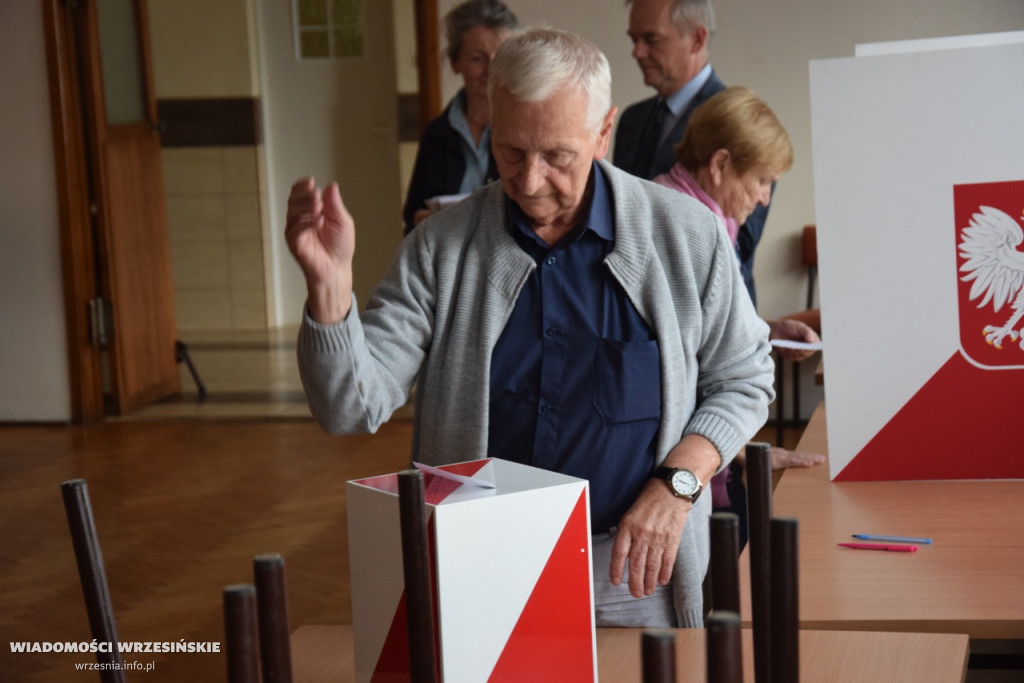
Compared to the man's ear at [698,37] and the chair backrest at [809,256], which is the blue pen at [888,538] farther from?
the chair backrest at [809,256]

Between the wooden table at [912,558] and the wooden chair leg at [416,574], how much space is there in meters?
0.79

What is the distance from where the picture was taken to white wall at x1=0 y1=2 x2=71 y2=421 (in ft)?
20.2

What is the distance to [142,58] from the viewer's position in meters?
6.64

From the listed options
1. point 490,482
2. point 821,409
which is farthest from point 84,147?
point 490,482

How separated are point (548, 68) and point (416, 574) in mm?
892

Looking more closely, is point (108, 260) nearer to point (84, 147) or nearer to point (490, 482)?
point (84, 147)

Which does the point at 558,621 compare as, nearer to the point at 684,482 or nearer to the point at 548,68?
the point at 684,482

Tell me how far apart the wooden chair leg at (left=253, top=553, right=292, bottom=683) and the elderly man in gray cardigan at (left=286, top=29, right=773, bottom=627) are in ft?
3.00

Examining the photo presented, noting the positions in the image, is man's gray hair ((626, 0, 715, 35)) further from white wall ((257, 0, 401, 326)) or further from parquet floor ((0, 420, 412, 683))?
white wall ((257, 0, 401, 326))

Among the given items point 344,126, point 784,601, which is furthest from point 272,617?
point 344,126

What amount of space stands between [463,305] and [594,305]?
0.60 feet

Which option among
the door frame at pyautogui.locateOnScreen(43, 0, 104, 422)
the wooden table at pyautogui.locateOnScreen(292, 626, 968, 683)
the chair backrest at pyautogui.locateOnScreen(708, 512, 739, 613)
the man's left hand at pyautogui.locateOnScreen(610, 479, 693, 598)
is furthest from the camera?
the door frame at pyautogui.locateOnScreen(43, 0, 104, 422)

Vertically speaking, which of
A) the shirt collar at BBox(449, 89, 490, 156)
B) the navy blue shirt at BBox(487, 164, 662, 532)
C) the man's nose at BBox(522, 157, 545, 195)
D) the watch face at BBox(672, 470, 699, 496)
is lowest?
the watch face at BBox(672, 470, 699, 496)

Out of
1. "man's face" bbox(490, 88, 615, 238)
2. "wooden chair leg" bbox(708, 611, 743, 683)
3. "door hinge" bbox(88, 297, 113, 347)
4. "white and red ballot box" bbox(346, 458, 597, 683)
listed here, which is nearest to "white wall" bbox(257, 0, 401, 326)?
"door hinge" bbox(88, 297, 113, 347)
